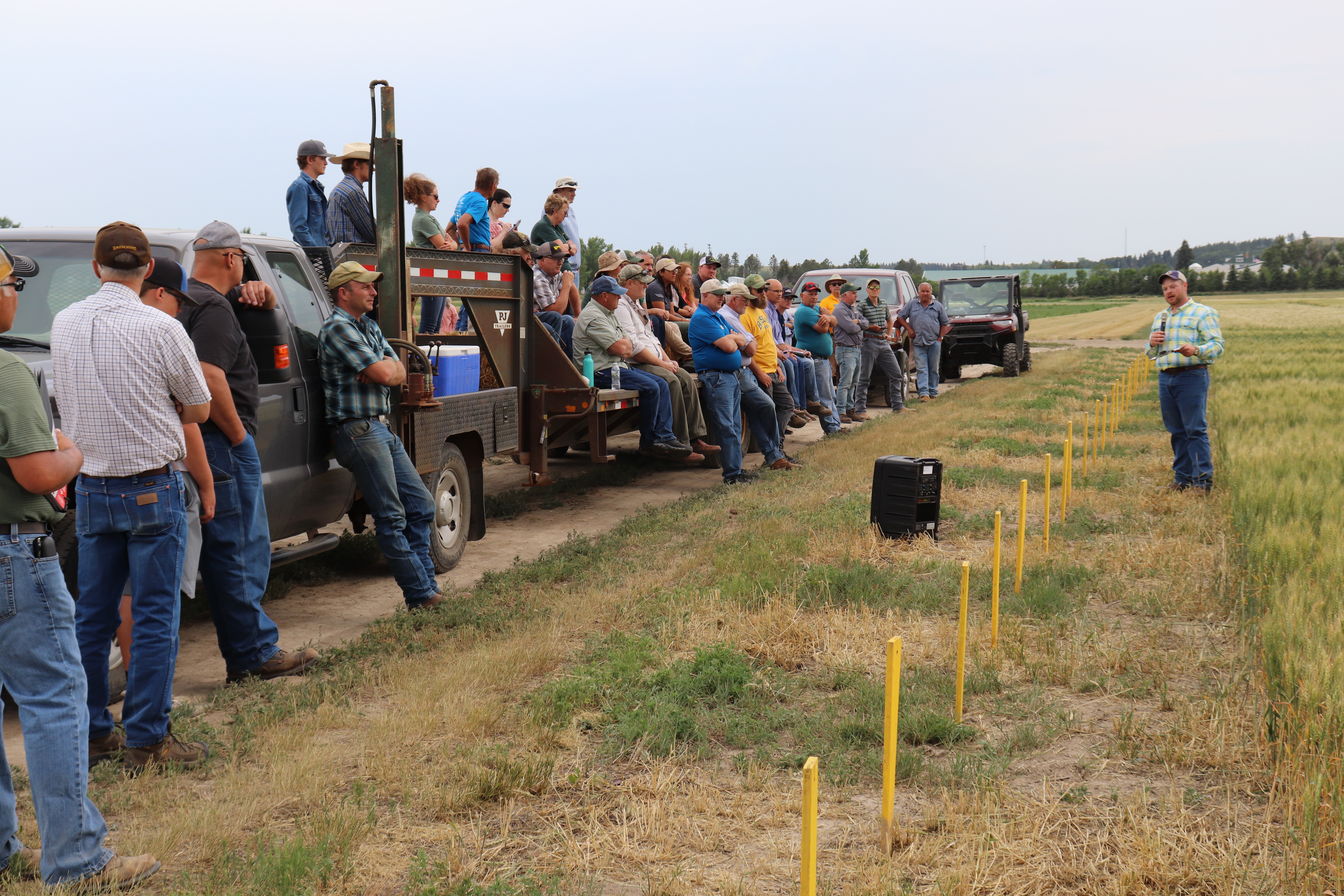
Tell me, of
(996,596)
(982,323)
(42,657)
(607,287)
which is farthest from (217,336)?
(982,323)

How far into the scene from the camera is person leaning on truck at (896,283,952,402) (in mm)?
21719

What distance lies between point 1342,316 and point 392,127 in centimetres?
6838

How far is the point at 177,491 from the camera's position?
4.45 metres

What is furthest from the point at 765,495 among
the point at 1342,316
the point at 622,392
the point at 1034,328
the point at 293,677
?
the point at 1342,316

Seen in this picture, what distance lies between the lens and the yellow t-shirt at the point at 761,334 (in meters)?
13.2

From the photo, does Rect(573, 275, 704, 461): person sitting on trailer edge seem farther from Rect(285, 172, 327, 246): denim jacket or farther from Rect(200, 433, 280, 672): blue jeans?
Rect(200, 433, 280, 672): blue jeans

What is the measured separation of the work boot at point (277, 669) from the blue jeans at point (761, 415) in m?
7.09

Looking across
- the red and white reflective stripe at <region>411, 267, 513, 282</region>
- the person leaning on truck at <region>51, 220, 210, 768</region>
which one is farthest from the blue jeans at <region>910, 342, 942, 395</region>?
the person leaning on truck at <region>51, 220, 210, 768</region>

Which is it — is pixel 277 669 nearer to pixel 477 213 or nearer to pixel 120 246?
pixel 120 246

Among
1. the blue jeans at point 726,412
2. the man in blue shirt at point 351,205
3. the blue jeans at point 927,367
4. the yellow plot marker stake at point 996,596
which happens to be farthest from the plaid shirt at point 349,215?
the blue jeans at point 927,367

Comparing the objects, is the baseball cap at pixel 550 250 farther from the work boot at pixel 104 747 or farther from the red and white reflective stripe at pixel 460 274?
the work boot at pixel 104 747

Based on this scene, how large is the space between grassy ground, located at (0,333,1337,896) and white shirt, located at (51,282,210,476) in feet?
4.02

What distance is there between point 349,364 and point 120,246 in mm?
2340

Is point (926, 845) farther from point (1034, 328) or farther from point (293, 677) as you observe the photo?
point (1034, 328)
